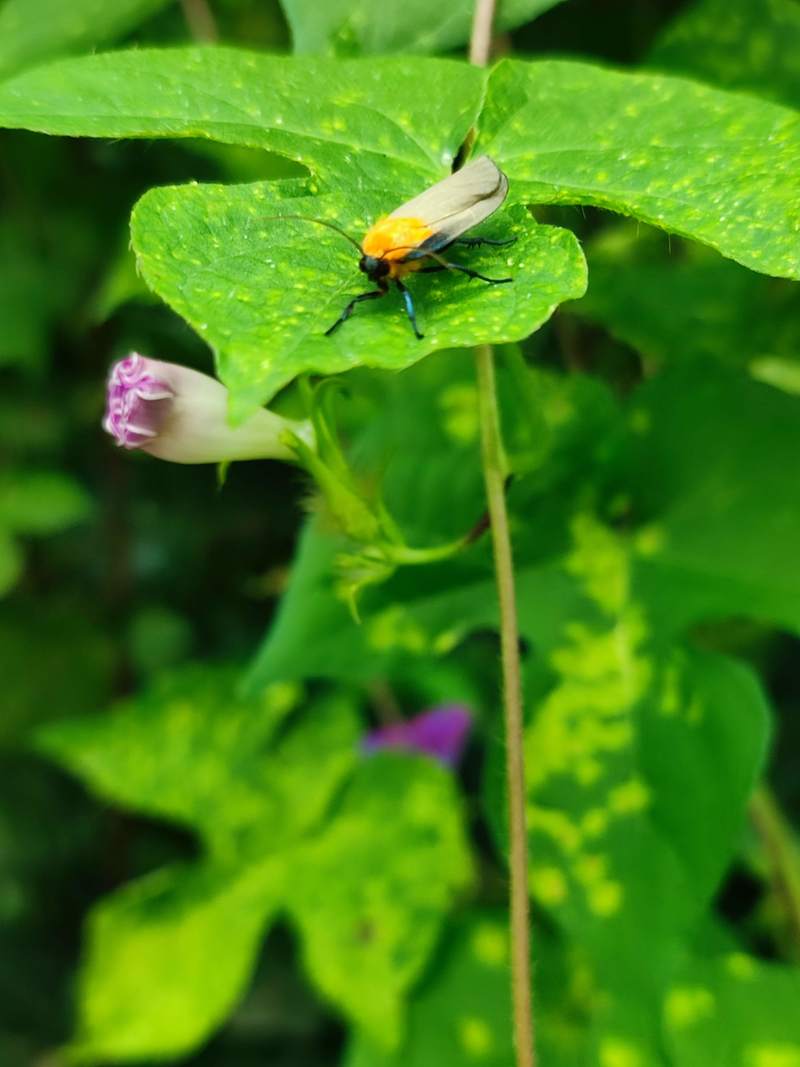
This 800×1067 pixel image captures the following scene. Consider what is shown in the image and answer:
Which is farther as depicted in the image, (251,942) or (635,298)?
(251,942)

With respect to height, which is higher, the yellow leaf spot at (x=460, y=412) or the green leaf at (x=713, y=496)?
the yellow leaf spot at (x=460, y=412)

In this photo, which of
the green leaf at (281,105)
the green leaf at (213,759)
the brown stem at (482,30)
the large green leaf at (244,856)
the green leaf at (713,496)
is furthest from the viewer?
the green leaf at (213,759)

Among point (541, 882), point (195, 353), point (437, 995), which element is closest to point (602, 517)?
point (541, 882)

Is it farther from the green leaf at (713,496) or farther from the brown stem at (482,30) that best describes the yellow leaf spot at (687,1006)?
the brown stem at (482,30)

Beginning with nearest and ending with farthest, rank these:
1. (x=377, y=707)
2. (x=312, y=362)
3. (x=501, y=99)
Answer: (x=312, y=362) → (x=501, y=99) → (x=377, y=707)

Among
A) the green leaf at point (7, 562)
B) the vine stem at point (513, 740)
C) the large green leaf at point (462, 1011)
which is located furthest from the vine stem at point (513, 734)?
the green leaf at point (7, 562)

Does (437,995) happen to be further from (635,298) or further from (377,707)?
(635,298)

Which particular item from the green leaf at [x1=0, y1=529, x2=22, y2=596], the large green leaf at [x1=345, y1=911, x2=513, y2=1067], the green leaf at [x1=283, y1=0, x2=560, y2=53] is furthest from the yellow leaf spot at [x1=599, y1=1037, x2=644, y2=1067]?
the green leaf at [x1=0, y1=529, x2=22, y2=596]

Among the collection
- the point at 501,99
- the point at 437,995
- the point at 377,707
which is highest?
the point at 501,99

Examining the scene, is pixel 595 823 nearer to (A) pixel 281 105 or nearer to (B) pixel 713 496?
(B) pixel 713 496
